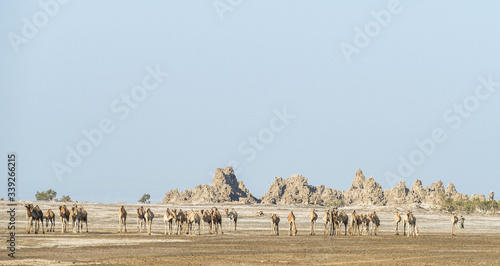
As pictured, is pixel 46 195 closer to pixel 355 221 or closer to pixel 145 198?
pixel 145 198

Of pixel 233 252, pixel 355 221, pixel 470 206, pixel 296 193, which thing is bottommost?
pixel 233 252

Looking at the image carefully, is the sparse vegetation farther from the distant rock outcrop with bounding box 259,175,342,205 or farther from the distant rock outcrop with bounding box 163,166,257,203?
the distant rock outcrop with bounding box 163,166,257,203

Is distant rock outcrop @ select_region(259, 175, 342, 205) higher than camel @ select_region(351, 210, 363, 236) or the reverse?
higher

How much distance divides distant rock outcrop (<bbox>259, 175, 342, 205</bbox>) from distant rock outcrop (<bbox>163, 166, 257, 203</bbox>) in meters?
5.03

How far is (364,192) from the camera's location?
16400cm

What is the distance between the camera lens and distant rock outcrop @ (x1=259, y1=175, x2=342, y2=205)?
16338cm

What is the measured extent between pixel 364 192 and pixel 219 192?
33.1 metres

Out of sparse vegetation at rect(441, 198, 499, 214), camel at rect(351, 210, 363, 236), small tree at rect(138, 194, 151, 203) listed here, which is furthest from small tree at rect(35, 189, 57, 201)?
camel at rect(351, 210, 363, 236)

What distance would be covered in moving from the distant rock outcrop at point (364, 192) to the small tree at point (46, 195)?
221ft

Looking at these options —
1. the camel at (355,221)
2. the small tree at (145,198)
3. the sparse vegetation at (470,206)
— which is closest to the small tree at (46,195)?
the small tree at (145,198)

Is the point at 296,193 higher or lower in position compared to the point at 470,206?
higher

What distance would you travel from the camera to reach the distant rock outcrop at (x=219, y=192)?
158 metres

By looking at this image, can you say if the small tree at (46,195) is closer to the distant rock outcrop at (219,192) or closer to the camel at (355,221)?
the distant rock outcrop at (219,192)

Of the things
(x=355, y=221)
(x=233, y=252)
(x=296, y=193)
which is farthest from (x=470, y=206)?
(x=233, y=252)
